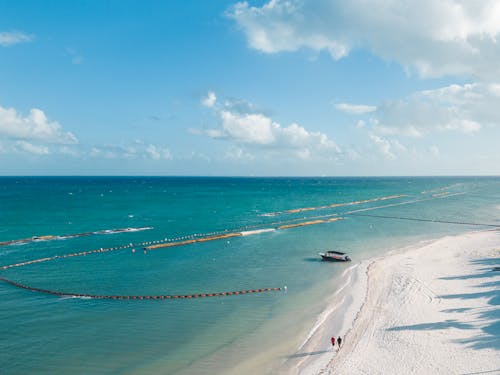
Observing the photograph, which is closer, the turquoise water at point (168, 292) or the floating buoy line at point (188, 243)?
the turquoise water at point (168, 292)

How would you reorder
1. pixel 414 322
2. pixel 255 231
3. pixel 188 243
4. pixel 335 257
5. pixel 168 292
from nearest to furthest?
pixel 414 322 → pixel 168 292 → pixel 335 257 → pixel 188 243 → pixel 255 231

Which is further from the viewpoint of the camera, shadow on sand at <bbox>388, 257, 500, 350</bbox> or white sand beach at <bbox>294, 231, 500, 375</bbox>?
shadow on sand at <bbox>388, 257, 500, 350</bbox>

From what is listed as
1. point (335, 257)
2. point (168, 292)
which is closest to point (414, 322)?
point (335, 257)

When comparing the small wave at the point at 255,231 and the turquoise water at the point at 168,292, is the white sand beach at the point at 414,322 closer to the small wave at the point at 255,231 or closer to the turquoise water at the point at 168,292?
the turquoise water at the point at 168,292

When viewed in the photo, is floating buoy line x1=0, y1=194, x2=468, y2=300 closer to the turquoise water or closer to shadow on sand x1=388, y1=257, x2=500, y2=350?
the turquoise water

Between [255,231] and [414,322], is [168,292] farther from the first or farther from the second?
[255,231]

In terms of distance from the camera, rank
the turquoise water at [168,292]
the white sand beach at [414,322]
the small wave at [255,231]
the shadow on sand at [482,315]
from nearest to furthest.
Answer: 1. the white sand beach at [414,322]
2. the shadow on sand at [482,315]
3. the turquoise water at [168,292]
4. the small wave at [255,231]

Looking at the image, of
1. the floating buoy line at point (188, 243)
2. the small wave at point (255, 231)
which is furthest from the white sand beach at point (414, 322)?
the small wave at point (255, 231)

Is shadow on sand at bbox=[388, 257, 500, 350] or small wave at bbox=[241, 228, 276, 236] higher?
small wave at bbox=[241, 228, 276, 236]

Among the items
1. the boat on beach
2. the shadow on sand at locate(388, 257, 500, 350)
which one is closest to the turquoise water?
the boat on beach
